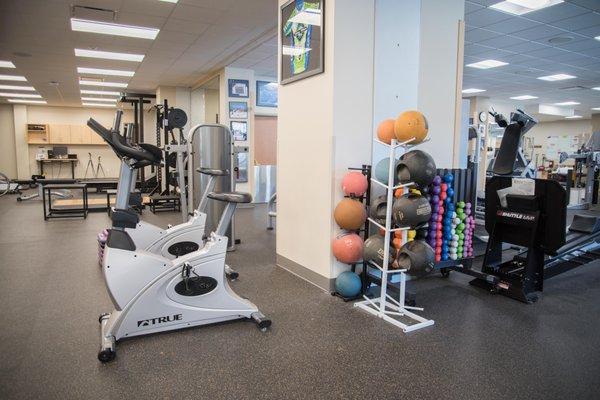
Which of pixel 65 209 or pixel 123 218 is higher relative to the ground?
pixel 123 218

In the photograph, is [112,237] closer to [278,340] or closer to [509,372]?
[278,340]

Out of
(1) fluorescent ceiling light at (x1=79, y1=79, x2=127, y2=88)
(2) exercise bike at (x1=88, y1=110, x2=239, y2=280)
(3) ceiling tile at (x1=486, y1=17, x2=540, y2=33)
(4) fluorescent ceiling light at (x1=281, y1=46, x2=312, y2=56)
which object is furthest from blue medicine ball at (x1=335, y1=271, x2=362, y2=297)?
(1) fluorescent ceiling light at (x1=79, y1=79, x2=127, y2=88)

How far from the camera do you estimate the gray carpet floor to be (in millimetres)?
2057

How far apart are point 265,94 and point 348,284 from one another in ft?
23.8

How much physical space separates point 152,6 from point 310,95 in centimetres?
308

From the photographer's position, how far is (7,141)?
49.4 ft

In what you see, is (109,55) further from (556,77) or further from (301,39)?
(556,77)

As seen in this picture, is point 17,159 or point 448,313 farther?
point 17,159

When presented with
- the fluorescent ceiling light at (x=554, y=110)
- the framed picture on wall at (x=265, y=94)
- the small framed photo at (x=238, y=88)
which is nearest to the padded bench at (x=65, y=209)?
the small framed photo at (x=238, y=88)

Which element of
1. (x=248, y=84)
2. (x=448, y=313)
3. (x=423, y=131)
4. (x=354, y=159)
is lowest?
(x=448, y=313)

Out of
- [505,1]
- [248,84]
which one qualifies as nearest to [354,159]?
[505,1]

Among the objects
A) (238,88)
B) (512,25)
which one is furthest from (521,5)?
(238,88)

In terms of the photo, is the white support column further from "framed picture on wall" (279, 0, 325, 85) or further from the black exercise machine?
the black exercise machine

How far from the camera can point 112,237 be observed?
2.48m
